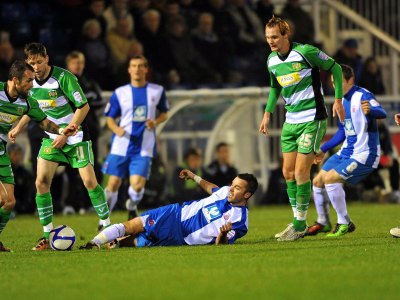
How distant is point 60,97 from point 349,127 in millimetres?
3419

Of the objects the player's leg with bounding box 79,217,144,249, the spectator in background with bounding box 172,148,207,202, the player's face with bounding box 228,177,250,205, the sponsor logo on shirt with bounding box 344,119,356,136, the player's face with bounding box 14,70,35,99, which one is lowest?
the spectator in background with bounding box 172,148,207,202

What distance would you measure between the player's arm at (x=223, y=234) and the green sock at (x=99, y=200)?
1.53 m

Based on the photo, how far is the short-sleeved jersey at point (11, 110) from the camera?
39.2ft

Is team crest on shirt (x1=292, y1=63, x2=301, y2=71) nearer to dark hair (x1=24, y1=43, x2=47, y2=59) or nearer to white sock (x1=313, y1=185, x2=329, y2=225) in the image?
white sock (x1=313, y1=185, x2=329, y2=225)

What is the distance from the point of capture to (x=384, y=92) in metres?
23.6

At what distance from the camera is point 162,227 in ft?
39.1

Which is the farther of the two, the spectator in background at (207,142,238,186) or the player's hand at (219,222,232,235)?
the spectator in background at (207,142,238,186)

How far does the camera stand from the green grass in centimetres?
837

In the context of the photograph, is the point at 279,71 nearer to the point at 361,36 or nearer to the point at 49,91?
the point at 49,91

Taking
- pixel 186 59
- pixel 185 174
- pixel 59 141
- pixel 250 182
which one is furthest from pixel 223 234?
pixel 186 59

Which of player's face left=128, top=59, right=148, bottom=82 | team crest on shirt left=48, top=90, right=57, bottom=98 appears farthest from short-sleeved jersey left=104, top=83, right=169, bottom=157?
team crest on shirt left=48, top=90, right=57, bottom=98

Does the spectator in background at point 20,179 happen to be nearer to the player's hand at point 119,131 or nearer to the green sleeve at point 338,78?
the player's hand at point 119,131

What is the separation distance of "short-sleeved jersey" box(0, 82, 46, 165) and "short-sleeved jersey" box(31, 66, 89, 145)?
0.40 metres

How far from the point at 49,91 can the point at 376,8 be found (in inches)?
557
